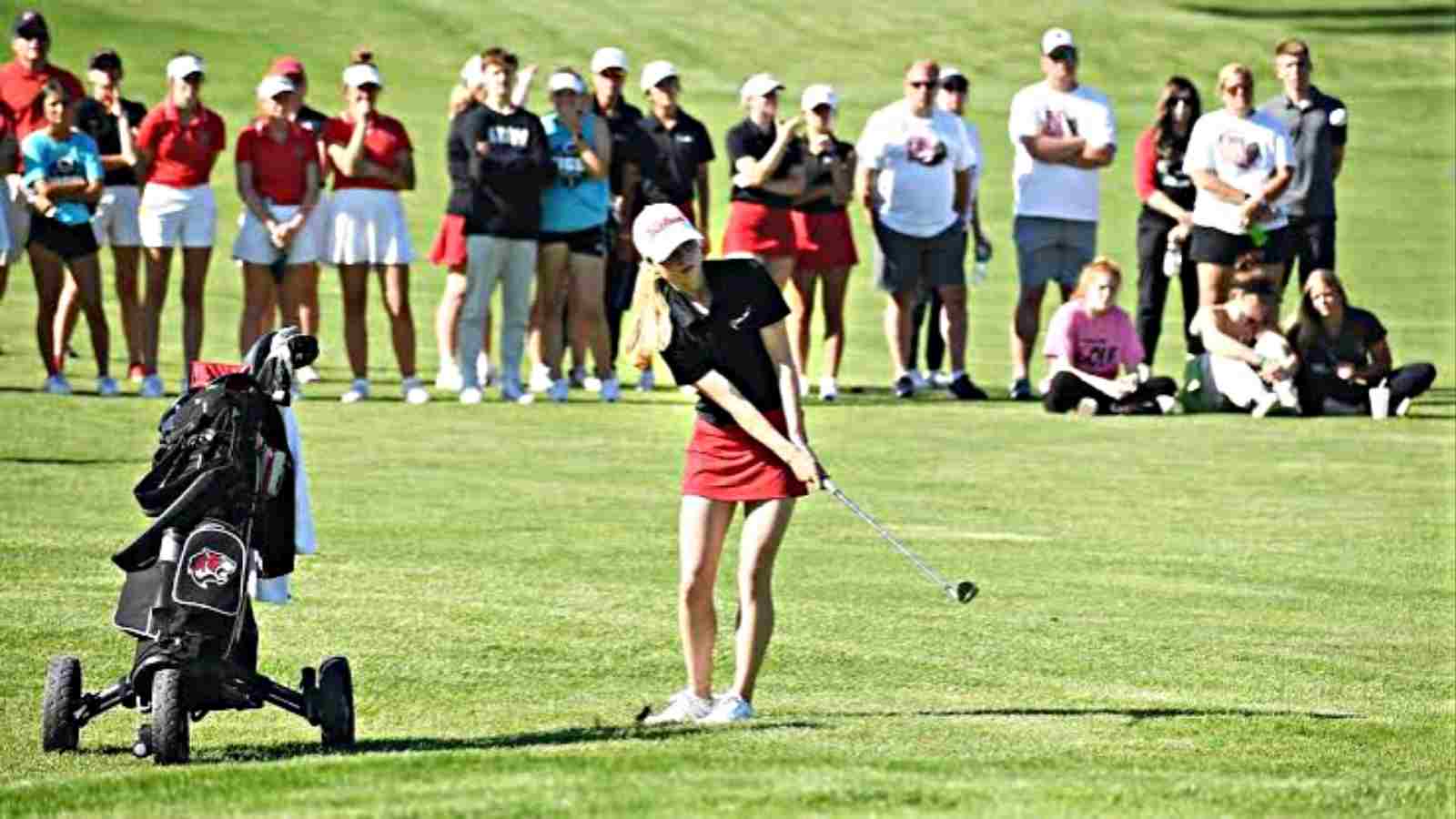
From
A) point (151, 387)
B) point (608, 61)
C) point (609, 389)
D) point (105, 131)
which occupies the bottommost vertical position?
point (609, 389)

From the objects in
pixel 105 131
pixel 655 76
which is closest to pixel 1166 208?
pixel 655 76

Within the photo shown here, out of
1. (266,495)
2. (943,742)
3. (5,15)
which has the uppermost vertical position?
(5,15)

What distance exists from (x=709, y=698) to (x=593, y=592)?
2.99m

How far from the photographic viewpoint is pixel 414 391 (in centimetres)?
2252

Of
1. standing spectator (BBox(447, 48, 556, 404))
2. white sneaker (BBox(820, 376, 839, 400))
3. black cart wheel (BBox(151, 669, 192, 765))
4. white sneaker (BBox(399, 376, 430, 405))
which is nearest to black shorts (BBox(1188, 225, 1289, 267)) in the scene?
white sneaker (BBox(820, 376, 839, 400))

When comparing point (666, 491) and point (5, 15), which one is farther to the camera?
point (5, 15)

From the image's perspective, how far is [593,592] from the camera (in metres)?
13.7

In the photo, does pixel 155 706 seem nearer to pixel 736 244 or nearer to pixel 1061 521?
pixel 1061 521

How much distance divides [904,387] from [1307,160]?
339 cm

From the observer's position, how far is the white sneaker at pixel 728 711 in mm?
10500

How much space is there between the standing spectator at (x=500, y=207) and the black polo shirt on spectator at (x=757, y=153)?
1467mm

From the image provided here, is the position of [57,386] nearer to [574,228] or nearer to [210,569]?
[574,228]

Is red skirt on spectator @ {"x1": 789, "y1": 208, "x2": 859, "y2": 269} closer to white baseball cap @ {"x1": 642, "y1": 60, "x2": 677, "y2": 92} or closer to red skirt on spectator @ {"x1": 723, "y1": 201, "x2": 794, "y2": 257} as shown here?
red skirt on spectator @ {"x1": 723, "y1": 201, "x2": 794, "y2": 257}

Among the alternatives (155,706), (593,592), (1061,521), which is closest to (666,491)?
(1061,521)
